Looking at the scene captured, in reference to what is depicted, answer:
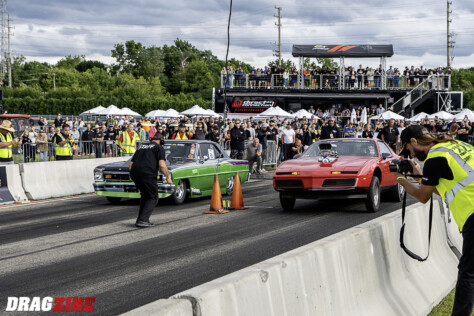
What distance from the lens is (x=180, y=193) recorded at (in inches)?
523

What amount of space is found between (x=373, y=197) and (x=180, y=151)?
4.71 meters

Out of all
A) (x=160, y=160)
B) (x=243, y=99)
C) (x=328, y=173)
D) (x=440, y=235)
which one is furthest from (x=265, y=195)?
(x=243, y=99)

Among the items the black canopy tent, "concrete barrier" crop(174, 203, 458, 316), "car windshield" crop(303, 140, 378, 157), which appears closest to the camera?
"concrete barrier" crop(174, 203, 458, 316)

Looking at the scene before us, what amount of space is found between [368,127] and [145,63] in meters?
103

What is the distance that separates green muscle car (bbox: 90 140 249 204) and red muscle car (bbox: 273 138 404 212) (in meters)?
2.27

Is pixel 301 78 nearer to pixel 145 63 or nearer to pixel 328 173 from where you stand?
pixel 328 173

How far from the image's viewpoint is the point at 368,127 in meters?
23.2

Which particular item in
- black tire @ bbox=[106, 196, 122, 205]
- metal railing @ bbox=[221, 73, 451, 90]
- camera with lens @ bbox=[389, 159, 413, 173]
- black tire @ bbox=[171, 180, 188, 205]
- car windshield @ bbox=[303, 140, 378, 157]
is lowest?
black tire @ bbox=[106, 196, 122, 205]

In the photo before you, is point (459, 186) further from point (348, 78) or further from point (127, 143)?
point (348, 78)

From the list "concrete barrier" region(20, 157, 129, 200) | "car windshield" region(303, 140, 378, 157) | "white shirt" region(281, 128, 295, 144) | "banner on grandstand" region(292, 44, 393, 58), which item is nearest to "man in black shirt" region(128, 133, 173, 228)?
"car windshield" region(303, 140, 378, 157)

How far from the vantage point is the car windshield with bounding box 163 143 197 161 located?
45.5 ft

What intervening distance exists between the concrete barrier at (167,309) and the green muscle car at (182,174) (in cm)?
990

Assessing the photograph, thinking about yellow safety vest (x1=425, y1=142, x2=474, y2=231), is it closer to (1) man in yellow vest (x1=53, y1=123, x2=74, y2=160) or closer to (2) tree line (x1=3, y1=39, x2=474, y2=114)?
(1) man in yellow vest (x1=53, y1=123, x2=74, y2=160)

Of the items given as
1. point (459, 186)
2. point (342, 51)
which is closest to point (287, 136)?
point (459, 186)
